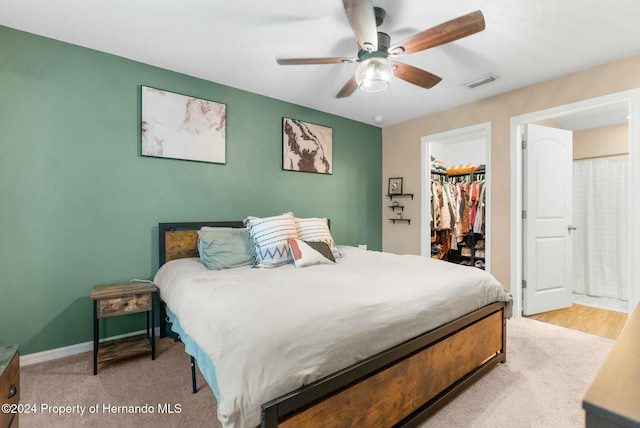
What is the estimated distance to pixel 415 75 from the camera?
2.25 m

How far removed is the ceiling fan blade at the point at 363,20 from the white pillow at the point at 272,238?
5.11 feet

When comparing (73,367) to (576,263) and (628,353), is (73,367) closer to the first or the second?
(628,353)

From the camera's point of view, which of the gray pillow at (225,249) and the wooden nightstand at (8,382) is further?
the gray pillow at (225,249)

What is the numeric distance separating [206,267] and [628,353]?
234 cm

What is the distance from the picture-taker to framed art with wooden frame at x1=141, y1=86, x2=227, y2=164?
2.69 metres

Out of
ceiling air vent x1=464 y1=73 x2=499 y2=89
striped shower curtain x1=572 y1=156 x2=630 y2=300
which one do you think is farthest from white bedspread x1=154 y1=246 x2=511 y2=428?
striped shower curtain x1=572 y1=156 x2=630 y2=300

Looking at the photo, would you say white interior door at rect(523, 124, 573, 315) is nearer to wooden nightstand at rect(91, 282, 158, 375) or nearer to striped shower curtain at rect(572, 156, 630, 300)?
striped shower curtain at rect(572, 156, 630, 300)

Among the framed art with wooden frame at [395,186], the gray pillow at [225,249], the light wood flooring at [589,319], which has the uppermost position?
the framed art with wooden frame at [395,186]

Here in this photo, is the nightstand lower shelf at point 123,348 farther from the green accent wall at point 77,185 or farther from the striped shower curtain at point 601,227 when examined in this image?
the striped shower curtain at point 601,227

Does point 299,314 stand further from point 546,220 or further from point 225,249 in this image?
point 546,220

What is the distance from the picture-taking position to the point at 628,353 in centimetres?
71

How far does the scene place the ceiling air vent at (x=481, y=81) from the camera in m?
2.92

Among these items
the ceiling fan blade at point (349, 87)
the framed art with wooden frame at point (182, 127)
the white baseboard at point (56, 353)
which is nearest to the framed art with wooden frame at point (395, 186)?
the ceiling fan blade at point (349, 87)

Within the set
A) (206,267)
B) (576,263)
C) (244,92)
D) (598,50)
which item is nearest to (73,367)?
(206,267)
